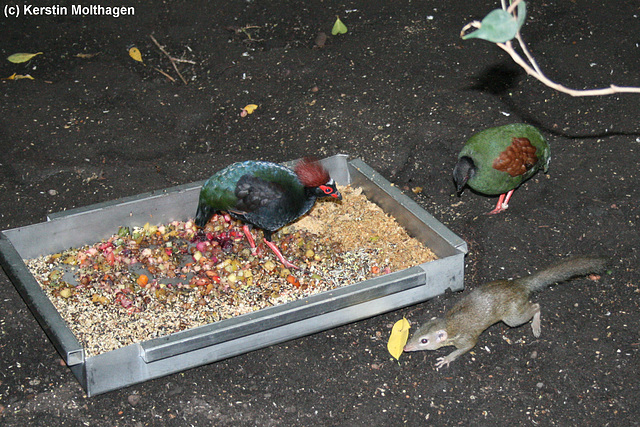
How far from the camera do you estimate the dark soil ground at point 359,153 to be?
358 centimetres

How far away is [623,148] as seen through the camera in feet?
17.4

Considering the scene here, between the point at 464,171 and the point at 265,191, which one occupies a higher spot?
the point at 265,191

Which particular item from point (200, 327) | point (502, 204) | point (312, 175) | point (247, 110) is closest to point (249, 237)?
point (312, 175)

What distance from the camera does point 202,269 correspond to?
4285 mm

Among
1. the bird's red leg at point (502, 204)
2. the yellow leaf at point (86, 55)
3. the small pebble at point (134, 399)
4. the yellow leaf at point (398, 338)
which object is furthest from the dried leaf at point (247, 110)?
the small pebble at point (134, 399)

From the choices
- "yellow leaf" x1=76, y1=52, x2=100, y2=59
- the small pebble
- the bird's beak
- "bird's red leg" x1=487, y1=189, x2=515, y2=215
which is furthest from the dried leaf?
the small pebble

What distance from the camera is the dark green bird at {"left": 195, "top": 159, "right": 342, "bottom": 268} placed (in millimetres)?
3973

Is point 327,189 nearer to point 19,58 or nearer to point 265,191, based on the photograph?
point 265,191

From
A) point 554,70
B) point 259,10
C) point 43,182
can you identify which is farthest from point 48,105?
point 554,70

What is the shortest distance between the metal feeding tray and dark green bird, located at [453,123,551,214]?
0.55 meters

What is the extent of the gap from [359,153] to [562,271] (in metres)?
2.24

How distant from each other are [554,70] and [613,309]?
3.24m

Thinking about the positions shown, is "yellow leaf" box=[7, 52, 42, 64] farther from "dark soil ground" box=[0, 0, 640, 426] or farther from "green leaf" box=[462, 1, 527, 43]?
"green leaf" box=[462, 1, 527, 43]

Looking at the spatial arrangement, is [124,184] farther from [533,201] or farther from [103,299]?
[533,201]
